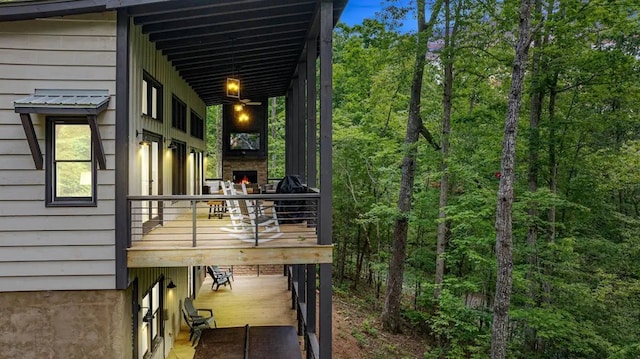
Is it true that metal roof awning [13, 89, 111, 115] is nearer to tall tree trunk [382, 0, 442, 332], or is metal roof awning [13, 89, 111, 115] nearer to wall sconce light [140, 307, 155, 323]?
wall sconce light [140, 307, 155, 323]

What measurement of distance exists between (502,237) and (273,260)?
4547 millimetres

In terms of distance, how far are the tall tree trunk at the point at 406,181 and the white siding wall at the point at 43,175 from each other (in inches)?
331

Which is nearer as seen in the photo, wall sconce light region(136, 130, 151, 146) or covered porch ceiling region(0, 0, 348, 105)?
covered porch ceiling region(0, 0, 348, 105)

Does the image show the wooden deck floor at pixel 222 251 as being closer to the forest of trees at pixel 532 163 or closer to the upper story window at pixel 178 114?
the forest of trees at pixel 532 163

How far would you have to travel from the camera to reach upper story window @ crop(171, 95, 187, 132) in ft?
31.3

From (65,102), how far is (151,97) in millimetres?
2529

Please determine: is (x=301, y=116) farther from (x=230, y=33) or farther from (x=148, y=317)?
(x=148, y=317)

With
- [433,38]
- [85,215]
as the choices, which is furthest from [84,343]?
[433,38]

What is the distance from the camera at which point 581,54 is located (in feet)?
32.2

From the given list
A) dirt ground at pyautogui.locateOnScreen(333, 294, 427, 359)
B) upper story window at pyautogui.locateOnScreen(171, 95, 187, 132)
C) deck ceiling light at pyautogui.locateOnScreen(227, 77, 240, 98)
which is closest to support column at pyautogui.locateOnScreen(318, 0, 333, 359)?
deck ceiling light at pyautogui.locateOnScreen(227, 77, 240, 98)

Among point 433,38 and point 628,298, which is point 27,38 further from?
point 628,298

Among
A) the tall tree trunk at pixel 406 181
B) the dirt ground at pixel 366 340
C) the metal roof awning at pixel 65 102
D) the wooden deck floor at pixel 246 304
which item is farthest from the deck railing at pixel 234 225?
the tall tree trunk at pixel 406 181

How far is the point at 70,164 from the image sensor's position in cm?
526

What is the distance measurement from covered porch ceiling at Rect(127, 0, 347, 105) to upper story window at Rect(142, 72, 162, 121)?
2.41 ft
